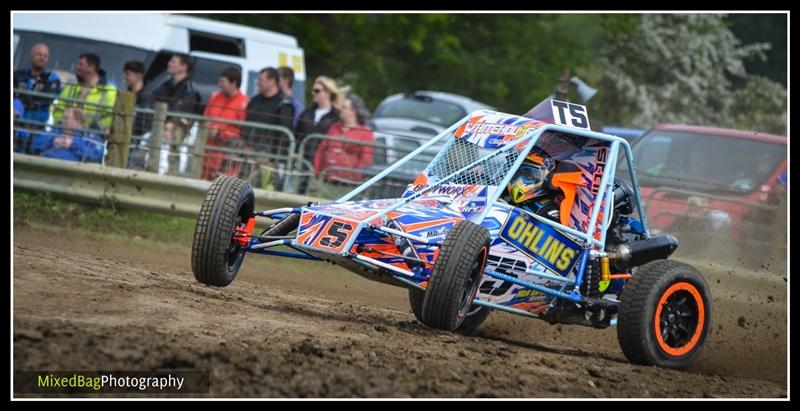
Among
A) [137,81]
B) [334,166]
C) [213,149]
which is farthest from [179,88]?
[334,166]

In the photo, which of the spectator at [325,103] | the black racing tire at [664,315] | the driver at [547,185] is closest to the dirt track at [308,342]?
the black racing tire at [664,315]

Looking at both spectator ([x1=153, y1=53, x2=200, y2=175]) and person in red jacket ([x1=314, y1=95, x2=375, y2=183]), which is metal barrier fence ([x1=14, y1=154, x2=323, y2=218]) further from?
spectator ([x1=153, y1=53, x2=200, y2=175])

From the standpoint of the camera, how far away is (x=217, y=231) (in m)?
6.71

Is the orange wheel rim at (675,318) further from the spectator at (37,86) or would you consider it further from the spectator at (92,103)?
the spectator at (37,86)

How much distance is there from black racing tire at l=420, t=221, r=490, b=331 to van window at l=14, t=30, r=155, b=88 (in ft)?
30.7

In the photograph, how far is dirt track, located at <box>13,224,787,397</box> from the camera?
496cm

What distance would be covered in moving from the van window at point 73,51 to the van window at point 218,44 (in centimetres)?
148

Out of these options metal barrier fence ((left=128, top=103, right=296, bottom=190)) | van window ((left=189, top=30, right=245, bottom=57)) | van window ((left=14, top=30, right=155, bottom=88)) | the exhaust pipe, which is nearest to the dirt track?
the exhaust pipe

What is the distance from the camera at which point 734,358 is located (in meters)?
8.19

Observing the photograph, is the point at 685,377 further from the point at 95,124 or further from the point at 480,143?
the point at 95,124

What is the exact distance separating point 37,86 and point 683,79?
2031 cm

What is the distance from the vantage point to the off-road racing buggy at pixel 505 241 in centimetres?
654

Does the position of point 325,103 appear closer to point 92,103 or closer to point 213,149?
point 213,149
